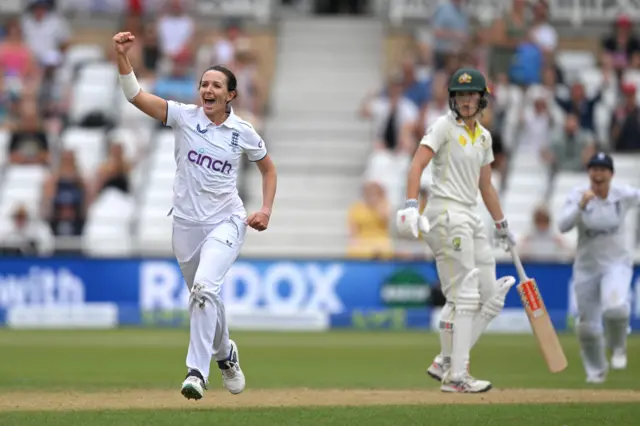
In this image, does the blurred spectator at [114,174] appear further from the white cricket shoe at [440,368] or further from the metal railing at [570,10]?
the white cricket shoe at [440,368]

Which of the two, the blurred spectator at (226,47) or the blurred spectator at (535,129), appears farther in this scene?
the blurred spectator at (226,47)

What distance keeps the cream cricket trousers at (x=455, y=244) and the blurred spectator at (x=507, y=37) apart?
35.8 ft

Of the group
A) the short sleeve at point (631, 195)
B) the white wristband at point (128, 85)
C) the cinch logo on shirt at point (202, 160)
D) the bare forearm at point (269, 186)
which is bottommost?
the short sleeve at point (631, 195)

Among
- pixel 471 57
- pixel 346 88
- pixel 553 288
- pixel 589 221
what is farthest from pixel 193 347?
pixel 346 88

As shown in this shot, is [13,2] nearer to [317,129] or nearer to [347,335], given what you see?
[317,129]

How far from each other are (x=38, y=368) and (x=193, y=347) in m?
4.77

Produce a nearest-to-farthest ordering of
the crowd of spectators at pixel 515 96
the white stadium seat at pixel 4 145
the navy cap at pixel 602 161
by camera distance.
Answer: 1. the navy cap at pixel 602 161
2. the crowd of spectators at pixel 515 96
3. the white stadium seat at pixel 4 145

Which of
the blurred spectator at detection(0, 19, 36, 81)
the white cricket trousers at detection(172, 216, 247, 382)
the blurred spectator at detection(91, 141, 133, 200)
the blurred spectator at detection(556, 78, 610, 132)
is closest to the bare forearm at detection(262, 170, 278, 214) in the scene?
the white cricket trousers at detection(172, 216, 247, 382)

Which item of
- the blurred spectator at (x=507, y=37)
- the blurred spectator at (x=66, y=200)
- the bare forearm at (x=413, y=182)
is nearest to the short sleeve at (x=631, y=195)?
the bare forearm at (x=413, y=182)

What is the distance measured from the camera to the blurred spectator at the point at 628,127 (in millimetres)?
20781

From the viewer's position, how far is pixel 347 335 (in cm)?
1833

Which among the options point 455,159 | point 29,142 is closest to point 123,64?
point 455,159

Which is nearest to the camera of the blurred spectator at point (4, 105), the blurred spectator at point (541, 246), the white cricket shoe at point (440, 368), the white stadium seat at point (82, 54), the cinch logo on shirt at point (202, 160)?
the cinch logo on shirt at point (202, 160)

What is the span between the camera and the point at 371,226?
64.1 ft
